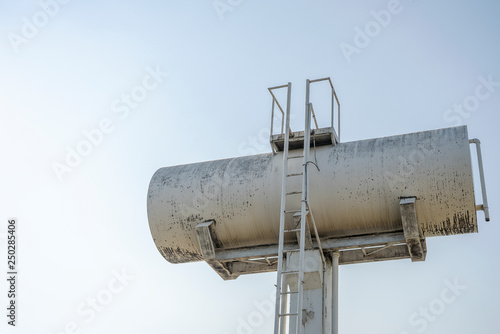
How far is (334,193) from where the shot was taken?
12.5 metres

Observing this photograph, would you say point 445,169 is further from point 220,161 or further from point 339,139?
point 220,161

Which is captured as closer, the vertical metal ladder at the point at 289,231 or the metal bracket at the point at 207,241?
the vertical metal ladder at the point at 289,231

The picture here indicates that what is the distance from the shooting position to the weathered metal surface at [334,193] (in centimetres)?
1208

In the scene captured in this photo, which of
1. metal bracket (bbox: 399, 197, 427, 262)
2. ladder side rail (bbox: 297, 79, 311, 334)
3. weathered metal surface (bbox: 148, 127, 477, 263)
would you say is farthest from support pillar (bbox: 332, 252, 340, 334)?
metal bracket (bbox: 399, 197, 427, 262)

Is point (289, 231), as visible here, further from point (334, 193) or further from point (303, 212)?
point (334, 193)

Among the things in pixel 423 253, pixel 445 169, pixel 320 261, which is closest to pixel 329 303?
pixel 320 261

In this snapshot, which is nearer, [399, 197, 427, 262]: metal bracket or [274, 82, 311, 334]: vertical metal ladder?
[274, 82, 311, 334]: vertical metal ladder

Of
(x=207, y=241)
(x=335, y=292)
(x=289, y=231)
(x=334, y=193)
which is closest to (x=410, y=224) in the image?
(x=334, y=193)

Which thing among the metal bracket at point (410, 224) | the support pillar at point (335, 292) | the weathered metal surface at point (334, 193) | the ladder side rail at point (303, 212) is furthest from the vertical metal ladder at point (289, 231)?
the metal bracket at point (410, 224)

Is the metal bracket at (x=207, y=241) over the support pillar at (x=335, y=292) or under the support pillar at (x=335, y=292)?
over

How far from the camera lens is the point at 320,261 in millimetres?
12539

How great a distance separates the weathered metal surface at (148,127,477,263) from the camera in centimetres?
1208

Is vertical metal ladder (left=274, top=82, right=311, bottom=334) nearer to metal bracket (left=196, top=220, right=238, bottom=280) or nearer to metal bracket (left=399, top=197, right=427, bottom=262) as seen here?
metal bracket (left=196, top=220, right=238, bottom=280)

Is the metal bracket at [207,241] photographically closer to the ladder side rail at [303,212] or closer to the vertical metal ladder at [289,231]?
the vertical metal ladder at [289,231]
